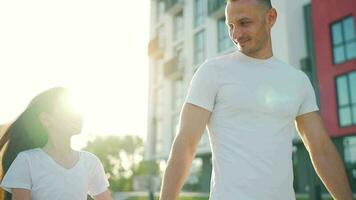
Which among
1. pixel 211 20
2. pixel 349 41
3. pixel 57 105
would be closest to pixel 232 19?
pixel 57 105

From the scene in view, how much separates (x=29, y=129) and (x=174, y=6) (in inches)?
1365

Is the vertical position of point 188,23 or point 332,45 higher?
point 188,23

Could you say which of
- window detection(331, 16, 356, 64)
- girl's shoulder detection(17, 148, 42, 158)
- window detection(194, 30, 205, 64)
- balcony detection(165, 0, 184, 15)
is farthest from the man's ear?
balcony detection(165, 0, 184, 15)

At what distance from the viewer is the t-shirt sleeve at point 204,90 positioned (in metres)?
2.14

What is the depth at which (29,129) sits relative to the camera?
3.43 meters

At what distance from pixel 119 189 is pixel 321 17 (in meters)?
52.4

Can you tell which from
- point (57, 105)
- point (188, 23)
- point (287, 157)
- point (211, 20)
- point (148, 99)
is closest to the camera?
point (287, 157)

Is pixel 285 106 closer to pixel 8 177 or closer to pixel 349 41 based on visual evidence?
pixel 8 177

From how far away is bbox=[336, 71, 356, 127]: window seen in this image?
859 inches

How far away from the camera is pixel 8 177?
3094mm

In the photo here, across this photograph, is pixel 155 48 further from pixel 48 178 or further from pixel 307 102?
pixel 307 102

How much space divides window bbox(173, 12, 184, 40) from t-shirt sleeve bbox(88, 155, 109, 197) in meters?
33.3

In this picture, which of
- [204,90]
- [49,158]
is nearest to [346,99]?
[49,158]

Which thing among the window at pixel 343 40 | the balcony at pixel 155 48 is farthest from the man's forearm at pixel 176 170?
the balcony at pixel 155 48
